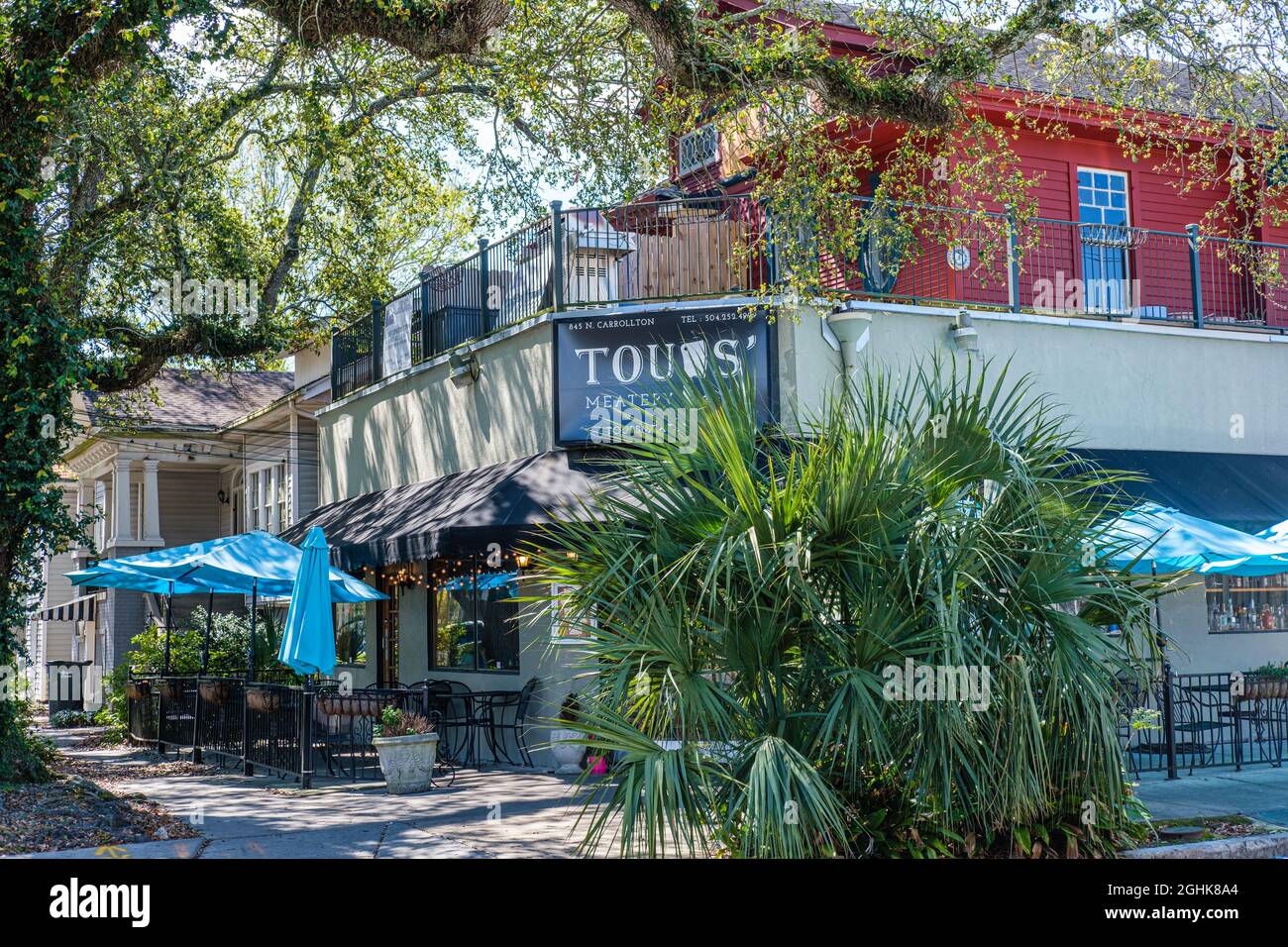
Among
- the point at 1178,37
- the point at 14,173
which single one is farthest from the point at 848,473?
the point at 14,173

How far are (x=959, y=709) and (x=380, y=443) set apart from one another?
13854 millimetres

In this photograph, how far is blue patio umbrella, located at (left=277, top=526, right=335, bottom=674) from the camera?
41.7 feet

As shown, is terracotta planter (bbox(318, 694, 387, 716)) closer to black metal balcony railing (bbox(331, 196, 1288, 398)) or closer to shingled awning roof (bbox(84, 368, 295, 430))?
black metal balcony railing (bbox(331, 196, 1288, 398))

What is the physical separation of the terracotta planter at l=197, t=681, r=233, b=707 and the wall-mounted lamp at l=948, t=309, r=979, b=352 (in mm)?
9346

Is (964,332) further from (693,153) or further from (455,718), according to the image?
(455,718)

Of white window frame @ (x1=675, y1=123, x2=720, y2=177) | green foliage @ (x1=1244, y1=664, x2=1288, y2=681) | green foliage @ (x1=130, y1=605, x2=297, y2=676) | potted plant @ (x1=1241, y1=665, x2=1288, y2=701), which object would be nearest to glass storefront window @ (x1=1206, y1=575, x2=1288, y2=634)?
green foliage @ (x1=1244, y1=664, x2=1288, y2=681)

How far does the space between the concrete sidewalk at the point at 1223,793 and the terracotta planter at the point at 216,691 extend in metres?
9.92

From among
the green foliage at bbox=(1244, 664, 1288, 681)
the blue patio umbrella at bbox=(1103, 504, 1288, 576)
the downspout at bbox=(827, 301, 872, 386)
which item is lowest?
the green foliage at bbox=(1244, 664, 1288, 681)

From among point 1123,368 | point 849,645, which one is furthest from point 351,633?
point 849,645

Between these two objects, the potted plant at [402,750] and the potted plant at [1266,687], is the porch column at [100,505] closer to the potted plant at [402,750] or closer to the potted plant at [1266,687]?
the potted plant at [402,750]

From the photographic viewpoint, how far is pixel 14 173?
10570 millimetres

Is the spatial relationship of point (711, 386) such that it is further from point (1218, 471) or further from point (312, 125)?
point (1218, 471)

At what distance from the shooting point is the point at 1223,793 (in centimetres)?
1116

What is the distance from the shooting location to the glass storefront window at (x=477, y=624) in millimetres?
15383
